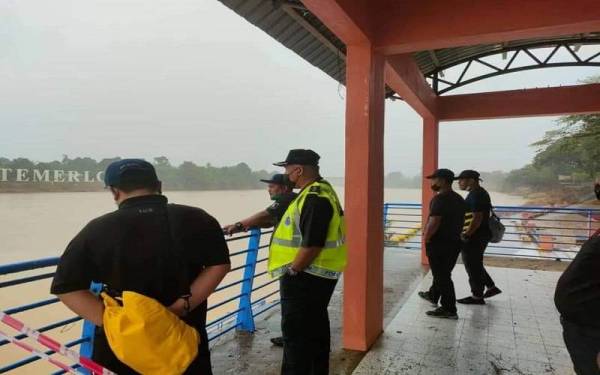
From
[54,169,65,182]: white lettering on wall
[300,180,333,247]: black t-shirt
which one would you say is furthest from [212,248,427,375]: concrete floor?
[54,169,65,182]: white lettering on wall

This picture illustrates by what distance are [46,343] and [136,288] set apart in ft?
1.06

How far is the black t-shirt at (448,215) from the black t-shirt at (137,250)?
9.39 feet

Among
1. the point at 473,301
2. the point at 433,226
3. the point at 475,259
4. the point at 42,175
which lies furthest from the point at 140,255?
the point at 473,301

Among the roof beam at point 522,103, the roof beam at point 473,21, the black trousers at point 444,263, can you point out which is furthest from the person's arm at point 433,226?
the roof beam at point 522,103

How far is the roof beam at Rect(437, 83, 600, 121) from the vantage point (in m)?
6.02

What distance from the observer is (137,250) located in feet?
4.30

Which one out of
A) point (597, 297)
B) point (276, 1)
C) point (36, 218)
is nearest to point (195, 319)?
point (597, 297)

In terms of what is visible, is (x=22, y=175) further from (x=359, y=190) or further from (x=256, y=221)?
(x=359, y=190)

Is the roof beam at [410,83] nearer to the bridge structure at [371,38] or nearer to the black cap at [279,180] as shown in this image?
the bridge structure at [371,38]

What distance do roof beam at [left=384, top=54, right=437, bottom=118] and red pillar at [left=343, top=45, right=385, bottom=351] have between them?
2.42 ft

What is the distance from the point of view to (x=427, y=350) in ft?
10.5

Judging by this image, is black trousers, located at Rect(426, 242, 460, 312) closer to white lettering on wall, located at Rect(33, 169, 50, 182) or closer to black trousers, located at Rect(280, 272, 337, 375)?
black trousers, located at Rect(280, 272, 337, 375)

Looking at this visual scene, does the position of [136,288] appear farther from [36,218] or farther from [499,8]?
A: [36,218]

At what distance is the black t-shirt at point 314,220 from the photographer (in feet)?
6.66
